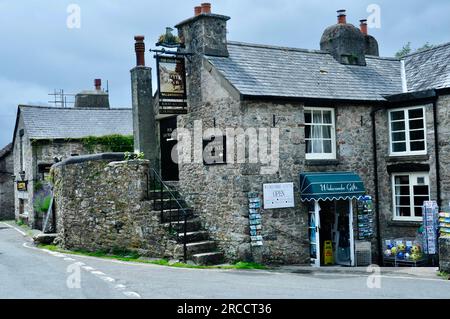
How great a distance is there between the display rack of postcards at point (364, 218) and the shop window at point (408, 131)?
6.37 feet

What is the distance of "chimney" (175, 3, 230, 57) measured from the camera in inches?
678

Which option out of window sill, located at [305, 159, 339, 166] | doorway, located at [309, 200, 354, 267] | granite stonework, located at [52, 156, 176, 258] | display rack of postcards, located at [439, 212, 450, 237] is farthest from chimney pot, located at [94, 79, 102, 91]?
display rack of postcards, located at [439, 212, 450, 237]

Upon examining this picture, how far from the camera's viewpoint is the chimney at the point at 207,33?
17.2 meters

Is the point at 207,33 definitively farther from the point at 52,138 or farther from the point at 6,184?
the point at 6,184

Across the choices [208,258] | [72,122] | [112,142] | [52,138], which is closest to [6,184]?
[72,122]

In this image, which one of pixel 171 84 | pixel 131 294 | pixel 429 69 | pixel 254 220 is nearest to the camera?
pixel 131 294

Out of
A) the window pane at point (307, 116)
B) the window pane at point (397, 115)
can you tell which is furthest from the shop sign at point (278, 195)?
the window pane at point (397, 115)

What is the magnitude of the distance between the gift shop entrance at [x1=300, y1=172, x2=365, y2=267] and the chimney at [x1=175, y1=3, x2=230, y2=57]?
192 inches

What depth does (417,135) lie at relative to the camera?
706 inches

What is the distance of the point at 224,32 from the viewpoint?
57.9ft

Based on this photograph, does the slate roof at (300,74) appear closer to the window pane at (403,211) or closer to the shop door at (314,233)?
the shop door at (314,233)

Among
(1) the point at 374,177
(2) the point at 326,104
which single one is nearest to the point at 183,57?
(2) the point at 326,104

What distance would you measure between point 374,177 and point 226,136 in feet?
18.3

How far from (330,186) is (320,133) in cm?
198
